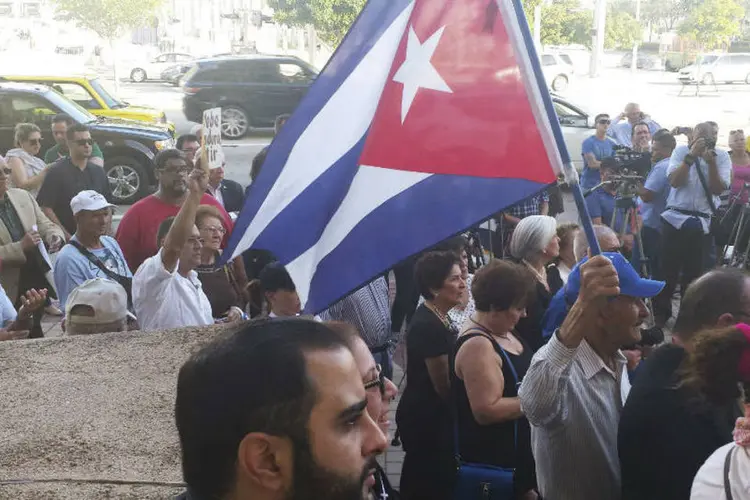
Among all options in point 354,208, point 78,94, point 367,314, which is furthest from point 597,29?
point 354,208

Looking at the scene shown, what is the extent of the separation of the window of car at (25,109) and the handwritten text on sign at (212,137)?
34.2ft

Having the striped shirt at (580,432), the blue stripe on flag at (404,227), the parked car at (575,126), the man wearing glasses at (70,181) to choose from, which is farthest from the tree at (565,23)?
the blue stripe on flag at (404,227)

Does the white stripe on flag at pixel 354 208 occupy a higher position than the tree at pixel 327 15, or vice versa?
the tree at pixel 327 15

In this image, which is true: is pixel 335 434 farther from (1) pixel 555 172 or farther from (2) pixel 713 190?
(2) pixel 713 190

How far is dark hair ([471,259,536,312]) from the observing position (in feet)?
12.4

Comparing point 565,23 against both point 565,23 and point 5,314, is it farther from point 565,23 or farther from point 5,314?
point 5,314

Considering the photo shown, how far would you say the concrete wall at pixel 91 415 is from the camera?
2.57m

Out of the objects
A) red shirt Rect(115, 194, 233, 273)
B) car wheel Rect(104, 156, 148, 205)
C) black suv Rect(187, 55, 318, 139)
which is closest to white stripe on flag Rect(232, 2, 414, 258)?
red shirt Rect(115, 194, 233, 273)

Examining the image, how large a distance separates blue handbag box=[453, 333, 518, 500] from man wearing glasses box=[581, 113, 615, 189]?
834 centimetres

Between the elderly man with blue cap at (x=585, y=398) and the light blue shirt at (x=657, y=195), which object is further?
the light blue shirt at (x=657, y=195)

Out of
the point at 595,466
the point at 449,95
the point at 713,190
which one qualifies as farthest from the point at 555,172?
the point at 713,190

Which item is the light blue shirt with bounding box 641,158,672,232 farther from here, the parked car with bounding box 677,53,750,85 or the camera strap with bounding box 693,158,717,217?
the parked car with bounding box 677,53,750,85

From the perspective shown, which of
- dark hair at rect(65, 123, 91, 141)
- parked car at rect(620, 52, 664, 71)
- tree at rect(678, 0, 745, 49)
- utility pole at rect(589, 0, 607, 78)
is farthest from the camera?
parked car at rect(620, 52, 664, 71)

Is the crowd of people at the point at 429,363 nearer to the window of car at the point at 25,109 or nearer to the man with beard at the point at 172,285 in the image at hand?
the man with beard at the point at 172,285
